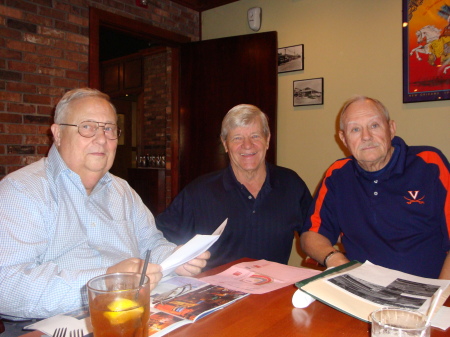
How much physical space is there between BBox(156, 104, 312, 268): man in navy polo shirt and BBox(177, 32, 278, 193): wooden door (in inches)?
60.0

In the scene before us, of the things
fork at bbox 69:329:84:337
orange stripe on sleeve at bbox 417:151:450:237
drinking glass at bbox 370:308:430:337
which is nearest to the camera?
drinking glass at bbox 370:308:430:337

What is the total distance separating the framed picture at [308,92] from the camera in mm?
3367

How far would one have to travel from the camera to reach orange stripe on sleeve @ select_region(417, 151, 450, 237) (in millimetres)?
1587

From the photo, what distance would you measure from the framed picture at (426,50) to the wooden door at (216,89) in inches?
44.6

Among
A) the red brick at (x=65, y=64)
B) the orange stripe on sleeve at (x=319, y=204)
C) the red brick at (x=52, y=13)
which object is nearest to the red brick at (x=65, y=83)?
the red brick at (x=65, y=64)

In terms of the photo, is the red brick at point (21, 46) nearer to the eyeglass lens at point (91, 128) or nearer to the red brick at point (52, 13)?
the red brick at point (52, 13)

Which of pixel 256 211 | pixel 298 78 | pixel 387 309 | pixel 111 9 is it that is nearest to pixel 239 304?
pixel 387 309

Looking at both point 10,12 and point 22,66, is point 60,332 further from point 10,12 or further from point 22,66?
point 10,12

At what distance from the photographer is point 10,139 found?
2.78 m

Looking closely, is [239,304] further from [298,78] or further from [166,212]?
[298,78]

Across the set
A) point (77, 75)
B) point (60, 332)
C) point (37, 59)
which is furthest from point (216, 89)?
point (60, 332)

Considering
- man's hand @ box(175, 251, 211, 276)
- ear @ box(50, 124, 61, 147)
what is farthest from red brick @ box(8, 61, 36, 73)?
man's hand @ box(175, 251, 211, 276)

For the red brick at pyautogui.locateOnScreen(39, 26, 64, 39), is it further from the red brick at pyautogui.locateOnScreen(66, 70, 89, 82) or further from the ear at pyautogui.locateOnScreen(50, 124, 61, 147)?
the ear at pyautogui.locateOnScreen(50, 124, 61, 147)

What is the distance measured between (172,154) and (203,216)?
231 centimetres
